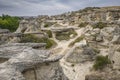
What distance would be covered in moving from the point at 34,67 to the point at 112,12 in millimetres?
58775

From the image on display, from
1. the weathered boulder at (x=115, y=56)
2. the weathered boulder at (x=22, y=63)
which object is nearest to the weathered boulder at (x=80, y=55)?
the weathered boulder at (x=115, y=56)

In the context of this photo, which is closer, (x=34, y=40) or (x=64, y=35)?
(x=34, y=40)

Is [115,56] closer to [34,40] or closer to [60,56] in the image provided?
Result: [34,40]

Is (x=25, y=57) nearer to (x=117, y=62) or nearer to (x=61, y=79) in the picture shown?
(x=61, y=79)

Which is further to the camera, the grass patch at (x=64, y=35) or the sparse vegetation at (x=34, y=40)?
the grass patch at (x=64, y=35)

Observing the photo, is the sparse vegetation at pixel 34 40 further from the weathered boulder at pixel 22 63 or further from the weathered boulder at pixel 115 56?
the weathered boulder at pixel 22 63

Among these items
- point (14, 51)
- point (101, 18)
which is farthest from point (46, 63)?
point (101, 18)

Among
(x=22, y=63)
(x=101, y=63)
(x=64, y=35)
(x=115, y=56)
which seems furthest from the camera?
(x=64, y=35)

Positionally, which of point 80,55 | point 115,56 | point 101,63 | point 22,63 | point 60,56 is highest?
point 22,63

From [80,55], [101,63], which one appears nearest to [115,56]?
[101,63]

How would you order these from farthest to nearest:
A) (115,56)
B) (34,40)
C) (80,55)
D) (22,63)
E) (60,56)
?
(34,40) → (80,55) → (115,56) → (60,56) → (22,63)

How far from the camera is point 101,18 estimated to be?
204 feet

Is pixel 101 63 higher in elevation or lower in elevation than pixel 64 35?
lower

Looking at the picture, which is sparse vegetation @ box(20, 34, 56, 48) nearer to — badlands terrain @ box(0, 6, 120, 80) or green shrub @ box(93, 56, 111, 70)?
badlands terrain @ box(0, 6, 120, 80)
